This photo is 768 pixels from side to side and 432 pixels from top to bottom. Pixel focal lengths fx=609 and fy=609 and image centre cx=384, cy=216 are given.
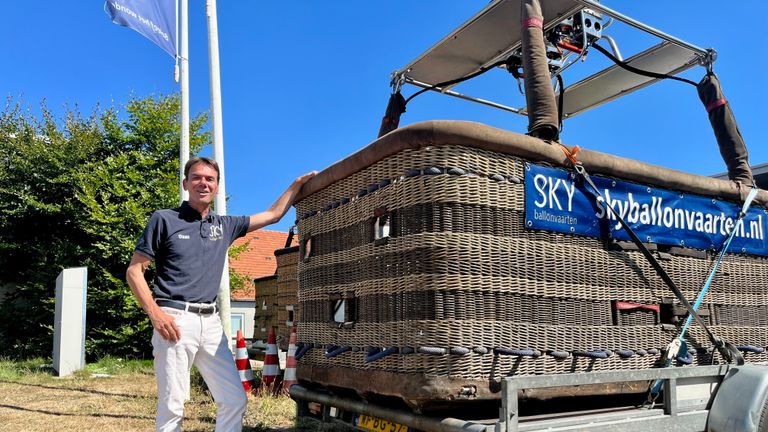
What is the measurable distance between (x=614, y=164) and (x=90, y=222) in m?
12.8

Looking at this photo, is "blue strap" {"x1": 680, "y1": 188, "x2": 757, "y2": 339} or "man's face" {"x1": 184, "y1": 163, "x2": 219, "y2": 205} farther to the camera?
"man's face" {"x1": 184, "y1": 163, "x2": 219, "y2": 205}

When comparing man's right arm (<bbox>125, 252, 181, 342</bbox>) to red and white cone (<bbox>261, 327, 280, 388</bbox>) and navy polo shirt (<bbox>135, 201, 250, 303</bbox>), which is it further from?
red and white cone (<bbox>261, 327, 280, 388</bbox>)

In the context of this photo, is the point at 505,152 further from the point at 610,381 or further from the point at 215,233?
the point at 215,233

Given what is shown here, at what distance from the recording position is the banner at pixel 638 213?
327 centimetres

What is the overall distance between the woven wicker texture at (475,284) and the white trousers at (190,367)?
2.01ft

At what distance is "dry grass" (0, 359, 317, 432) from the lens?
6.19m

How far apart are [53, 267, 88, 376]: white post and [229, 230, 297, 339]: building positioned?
6.56 m

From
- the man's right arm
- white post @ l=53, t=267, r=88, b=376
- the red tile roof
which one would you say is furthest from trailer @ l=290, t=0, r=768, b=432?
the red tile roof

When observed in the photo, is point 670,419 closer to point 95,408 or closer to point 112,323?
point 95,408

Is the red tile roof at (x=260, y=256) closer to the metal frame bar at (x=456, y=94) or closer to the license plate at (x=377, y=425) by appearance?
the metal frame bar at (x=456, y=94)

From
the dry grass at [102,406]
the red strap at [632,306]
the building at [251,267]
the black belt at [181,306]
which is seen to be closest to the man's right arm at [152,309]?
the black belt at [181,306]

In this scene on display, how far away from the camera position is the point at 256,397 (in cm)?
728

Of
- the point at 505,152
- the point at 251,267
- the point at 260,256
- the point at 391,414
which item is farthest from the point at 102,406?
the point at 260,256

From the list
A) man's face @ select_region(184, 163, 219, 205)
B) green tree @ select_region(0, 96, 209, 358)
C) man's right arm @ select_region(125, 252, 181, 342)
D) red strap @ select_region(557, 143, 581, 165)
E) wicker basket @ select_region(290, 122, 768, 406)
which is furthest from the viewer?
green tree @ select_region(0, 96, 209, 358)
